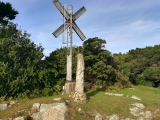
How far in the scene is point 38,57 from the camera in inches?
730

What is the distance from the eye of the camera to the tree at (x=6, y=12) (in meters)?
19.2

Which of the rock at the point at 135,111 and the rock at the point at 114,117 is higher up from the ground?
the rock at the point at 135,111

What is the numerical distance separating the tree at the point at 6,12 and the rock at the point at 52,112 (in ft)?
33.3

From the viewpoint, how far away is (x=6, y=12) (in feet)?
63.8

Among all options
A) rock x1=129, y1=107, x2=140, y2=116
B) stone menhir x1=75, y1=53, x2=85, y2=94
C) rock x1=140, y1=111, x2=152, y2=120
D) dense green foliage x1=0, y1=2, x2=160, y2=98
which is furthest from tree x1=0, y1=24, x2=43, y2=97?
rock x1=140, y1=111, x2=152, y2=120

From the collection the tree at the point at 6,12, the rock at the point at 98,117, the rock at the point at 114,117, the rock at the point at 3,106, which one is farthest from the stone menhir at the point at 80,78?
the tree at the point at 6,12

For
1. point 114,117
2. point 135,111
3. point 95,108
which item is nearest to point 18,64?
point 95,108

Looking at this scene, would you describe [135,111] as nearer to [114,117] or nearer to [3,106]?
[114,117]

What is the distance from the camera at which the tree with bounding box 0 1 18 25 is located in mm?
19203

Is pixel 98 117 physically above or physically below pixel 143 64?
below

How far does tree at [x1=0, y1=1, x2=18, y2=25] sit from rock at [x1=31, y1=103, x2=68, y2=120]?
10.1 meters

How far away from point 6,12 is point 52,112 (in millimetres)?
11522

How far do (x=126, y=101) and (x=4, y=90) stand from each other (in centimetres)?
907

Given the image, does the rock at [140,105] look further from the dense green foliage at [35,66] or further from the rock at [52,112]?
the dense green foliage at [35,66]
